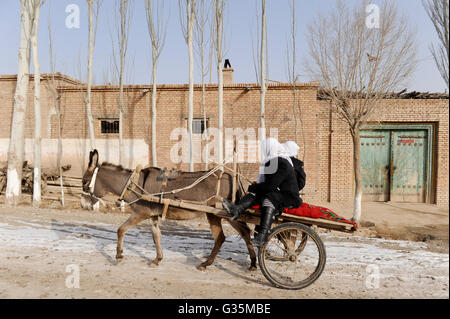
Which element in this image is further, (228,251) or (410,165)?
(410,165)

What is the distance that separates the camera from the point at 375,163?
43.4 feet

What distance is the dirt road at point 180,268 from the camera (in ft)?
13.9

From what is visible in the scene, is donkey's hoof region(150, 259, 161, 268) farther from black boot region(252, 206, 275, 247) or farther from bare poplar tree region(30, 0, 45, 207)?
bare poplar tree region(30, 0, 45, 207)

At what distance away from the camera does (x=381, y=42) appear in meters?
8.55

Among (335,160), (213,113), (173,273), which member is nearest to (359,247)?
(173,273)

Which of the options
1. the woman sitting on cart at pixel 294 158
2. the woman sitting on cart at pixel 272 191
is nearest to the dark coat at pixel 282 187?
the woman sitting on cart at pixel 272 191

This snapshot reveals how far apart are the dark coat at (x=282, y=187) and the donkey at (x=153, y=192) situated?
0.93 meters

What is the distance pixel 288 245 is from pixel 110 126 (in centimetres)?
1114

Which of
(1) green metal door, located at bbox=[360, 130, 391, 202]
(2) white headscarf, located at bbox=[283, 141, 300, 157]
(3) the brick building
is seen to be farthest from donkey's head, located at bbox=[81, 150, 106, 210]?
(1) green metal door, located at bbox=[360, 130, 391, 202]

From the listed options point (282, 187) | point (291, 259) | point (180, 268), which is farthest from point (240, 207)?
point (180, 268)

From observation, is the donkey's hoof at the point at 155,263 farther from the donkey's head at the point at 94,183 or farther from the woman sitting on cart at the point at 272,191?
the woman sitting on cart at the point at 272,191

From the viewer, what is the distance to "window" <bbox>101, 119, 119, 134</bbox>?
13864 mm

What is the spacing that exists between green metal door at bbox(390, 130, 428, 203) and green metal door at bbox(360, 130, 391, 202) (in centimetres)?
25

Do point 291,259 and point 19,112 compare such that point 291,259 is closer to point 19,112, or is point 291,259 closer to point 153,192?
point 153,192
